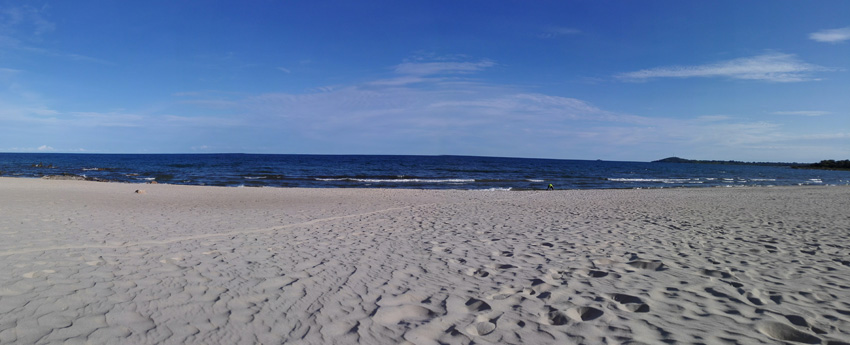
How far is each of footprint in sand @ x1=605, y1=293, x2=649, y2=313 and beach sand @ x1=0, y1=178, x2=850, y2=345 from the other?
0.02 metres

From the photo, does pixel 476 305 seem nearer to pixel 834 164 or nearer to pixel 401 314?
pixel 401 314

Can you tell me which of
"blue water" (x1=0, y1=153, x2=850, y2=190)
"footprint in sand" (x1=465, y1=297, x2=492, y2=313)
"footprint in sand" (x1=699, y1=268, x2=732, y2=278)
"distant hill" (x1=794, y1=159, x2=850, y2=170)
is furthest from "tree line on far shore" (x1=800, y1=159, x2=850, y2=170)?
"footprint in sand" (x1=465, y1=297, x2=492, y2=313)

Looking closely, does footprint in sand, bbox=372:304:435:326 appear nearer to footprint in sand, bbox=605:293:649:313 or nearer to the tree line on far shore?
footprint in sand, bbox=605:293:649:313

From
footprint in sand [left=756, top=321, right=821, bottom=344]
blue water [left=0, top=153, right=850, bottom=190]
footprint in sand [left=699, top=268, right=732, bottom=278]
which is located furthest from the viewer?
blue water [left=0, top=153, right=850, bottom=190]

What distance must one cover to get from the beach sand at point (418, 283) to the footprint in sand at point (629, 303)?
0.02 meters

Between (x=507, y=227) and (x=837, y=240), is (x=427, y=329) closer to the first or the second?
(x=507, y=227)

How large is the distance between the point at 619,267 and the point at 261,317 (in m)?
4.24

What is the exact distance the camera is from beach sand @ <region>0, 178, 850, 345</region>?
3332mm

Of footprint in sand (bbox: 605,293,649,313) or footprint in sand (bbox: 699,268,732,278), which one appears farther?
footprint in sand (bbox: 699,268,732,278)

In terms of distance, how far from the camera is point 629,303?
12.9 ft

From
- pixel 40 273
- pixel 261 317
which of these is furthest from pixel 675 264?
pixel 40 273

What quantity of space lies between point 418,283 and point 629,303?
7.02 feet

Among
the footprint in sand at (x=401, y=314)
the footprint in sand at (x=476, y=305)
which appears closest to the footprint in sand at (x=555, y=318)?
the footprint in sand at (x=476, y=305)

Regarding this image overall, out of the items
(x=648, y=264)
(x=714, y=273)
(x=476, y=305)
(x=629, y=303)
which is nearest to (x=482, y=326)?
(x=476, y=305)
